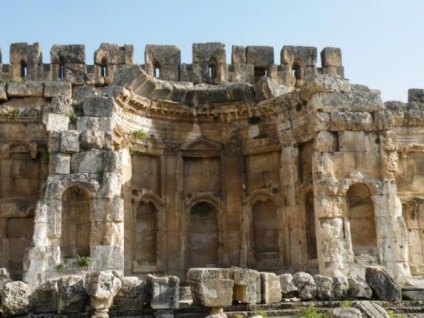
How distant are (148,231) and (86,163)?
4.16 m

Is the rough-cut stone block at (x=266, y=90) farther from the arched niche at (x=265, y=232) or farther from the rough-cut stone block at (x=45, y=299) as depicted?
the rough-cut stone block at (x=45, y=299)

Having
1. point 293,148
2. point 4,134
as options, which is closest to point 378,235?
point 293,148

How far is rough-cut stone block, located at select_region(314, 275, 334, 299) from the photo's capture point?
11.3 m

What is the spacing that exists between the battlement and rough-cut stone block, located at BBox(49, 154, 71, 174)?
7.95 m

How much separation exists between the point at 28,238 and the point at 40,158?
7.74 feet

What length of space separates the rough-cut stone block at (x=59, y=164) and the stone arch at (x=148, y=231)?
3249 mm

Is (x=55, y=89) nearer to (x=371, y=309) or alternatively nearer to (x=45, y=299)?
(x=45, y=299)

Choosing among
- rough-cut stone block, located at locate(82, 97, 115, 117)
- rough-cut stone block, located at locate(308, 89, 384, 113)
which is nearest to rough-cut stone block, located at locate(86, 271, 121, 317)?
rough-cut stone block, located at locate(82, 97, 115, 117)

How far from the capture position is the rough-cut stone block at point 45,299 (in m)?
10.2

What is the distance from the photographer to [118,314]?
10.3 m

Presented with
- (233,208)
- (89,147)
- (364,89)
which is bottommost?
(233,208)

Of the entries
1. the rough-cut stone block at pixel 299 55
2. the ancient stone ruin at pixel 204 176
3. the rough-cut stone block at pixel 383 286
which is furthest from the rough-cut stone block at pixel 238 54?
the rough-cut stone block at pixel 383 286

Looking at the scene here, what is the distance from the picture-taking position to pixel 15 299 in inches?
392

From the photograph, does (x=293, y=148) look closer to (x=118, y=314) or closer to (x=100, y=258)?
(x=100, y=258)
